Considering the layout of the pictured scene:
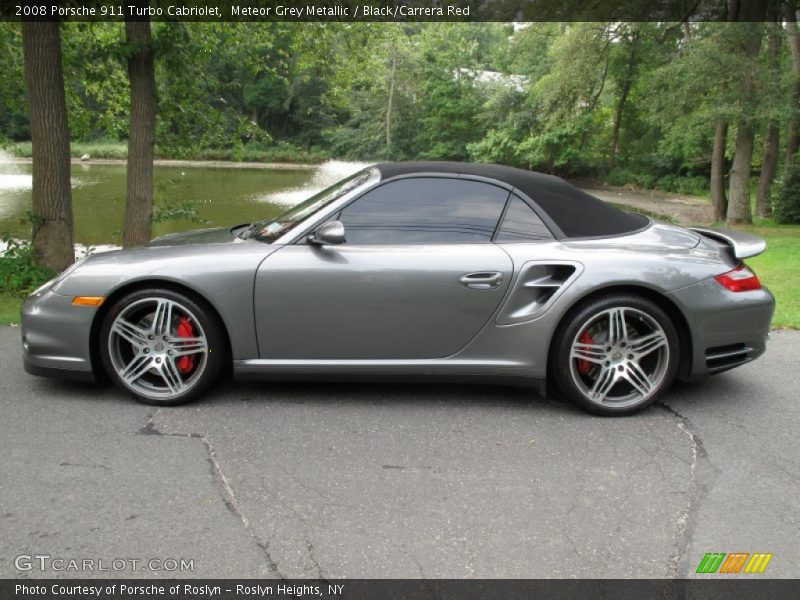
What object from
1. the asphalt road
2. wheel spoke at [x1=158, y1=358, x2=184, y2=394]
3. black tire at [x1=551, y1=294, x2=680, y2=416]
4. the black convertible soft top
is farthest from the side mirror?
black tire at [x1=551, y1=294, x2=680, y2=416]

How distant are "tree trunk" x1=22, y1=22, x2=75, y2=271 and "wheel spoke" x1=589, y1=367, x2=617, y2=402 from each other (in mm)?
6202

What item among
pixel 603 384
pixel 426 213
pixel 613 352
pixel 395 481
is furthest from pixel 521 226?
pixel 395 481

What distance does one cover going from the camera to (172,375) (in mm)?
3949

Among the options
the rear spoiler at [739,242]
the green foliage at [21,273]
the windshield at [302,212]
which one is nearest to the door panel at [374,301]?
the windshield at [302,212]

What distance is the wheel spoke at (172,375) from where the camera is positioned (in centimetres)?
394

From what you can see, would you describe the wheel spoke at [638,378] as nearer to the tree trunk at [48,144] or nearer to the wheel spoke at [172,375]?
the wheel spoke at [172,375]

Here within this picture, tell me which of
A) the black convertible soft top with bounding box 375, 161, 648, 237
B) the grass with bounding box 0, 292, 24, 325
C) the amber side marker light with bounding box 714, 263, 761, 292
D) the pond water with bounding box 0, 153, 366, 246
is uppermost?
the black convertible soft top with bounding box 375, 161, 648, 237

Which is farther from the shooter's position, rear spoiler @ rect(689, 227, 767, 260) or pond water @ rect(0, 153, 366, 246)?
pond water @ rect(0, 153, 366, 246)

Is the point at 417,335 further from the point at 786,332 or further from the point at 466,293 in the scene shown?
the point at 786,332

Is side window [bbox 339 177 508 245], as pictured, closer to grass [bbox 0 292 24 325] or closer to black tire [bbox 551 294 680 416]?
black tire [bbox 551 294 680 416]

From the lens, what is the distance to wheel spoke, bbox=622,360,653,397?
388 cm

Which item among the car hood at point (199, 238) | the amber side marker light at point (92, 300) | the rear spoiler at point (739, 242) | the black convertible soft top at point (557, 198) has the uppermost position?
the black convertible soft top at point (557, 198)

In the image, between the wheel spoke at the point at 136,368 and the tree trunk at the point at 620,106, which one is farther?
the tree trunk at the point at 620,106

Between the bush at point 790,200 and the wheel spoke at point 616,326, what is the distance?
64.0 feet
